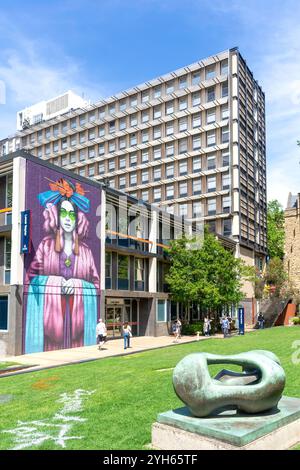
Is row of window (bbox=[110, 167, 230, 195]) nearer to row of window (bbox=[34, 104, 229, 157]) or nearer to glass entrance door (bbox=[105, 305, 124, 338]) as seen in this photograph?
row of window (bbox=[34, 104, 229, 157])

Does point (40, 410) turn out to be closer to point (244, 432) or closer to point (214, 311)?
point (244, 432)

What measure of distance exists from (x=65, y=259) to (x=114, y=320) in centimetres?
834

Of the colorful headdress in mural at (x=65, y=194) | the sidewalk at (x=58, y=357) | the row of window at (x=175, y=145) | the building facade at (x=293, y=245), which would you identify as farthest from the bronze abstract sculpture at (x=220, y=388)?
the building facade at (x=293, y=245)

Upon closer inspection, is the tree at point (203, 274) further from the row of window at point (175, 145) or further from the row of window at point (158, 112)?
the row of window at point (158, 112)

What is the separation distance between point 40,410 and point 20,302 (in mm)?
13745

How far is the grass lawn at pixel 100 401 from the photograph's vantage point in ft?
26.4

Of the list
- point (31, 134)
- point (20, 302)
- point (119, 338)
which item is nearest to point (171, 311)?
point (119, 338)

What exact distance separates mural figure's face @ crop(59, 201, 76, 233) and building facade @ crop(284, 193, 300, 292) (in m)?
39.3

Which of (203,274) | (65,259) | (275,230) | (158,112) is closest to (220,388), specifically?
(65,259)

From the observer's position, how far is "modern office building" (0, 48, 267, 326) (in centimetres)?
5641

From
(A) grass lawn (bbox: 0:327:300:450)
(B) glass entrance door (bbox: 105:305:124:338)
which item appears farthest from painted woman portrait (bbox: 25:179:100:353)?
(A) grass lawn (bbox: 0:327:300:450)

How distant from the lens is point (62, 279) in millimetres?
26406

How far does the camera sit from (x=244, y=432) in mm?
6387
